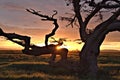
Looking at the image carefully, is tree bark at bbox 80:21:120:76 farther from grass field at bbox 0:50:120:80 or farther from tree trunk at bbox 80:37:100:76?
grass field at bbox 0:50:120:80

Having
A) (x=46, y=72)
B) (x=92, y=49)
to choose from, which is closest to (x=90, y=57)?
(x=92, y=49)

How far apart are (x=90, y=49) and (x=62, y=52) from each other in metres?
4.12

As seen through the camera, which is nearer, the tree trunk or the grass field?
the grass field

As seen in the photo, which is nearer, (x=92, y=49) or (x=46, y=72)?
(x=92, y=49)

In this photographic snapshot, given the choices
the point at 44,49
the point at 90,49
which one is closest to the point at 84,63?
the point at 90,49

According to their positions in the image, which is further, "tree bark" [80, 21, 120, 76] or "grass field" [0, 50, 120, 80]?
"tree bark" [80, 21, 120, 76]

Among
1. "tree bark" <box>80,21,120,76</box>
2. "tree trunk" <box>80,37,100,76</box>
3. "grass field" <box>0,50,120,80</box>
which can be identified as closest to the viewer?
"grass field" <box>0,50,120,80</box>

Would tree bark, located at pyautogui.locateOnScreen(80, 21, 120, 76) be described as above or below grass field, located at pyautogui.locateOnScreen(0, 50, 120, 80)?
above

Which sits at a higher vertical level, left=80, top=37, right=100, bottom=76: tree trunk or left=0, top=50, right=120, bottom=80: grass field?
left=80, top=37, right=100, bottom=76: tree trunk

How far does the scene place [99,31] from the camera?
27500 mm

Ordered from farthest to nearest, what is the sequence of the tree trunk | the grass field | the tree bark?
the tree trunk < the tree bark < the grass field

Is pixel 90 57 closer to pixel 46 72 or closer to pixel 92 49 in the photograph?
pixel 92 49

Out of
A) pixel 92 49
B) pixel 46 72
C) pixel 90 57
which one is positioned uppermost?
pixel 92 49

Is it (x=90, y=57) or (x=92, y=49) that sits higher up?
(x=92, y=49)
